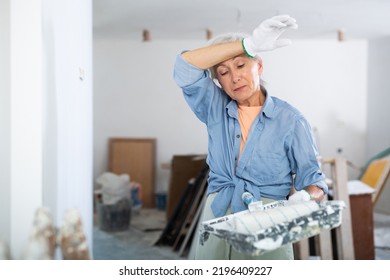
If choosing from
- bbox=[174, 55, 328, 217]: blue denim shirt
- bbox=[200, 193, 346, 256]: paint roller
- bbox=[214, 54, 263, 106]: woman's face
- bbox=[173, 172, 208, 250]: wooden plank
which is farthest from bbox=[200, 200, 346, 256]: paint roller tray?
bbox=[173, 172, 208, 250]: wooden plank

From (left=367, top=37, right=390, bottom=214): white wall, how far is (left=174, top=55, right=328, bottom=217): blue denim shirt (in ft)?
2.16

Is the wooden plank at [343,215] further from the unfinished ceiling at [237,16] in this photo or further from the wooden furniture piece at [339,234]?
the unfinished ceiling at [237,16]

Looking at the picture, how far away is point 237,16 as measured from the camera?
1.76 meters

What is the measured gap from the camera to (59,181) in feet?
4.40

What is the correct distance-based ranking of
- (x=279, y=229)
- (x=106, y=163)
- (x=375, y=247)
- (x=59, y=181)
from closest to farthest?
(x=279, y=229) < (x=59, y=181) < (x=375, y=247) < (x=106, y=163)

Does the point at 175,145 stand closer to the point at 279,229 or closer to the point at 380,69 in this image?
the point at 380,69

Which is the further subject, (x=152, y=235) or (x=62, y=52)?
(x=152, y=235)

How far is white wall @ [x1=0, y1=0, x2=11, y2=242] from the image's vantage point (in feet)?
3.96

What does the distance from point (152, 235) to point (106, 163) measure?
1.12 meters

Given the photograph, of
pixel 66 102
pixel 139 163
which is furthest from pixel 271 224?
pixel 139 163

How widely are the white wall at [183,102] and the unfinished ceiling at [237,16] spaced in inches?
3.2

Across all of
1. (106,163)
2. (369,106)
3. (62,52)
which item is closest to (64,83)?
(62,52)

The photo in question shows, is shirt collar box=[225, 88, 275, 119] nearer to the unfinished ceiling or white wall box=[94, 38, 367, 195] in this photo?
white wall box=[94, 38, 367, 195]

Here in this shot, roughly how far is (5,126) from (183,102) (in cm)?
160
